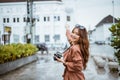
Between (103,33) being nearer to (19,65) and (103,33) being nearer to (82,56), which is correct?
(19,65)

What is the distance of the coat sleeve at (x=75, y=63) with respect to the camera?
467cm

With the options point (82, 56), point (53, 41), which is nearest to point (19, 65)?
point (82, 56)

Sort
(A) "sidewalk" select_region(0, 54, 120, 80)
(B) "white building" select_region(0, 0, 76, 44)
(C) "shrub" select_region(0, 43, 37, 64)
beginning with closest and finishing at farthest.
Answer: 1. (A) "sidewalk" select_region(0, 54, 120, 80)
2. (C) "shrub" select_region(0, 43, 37, 64)
3. (B) "white building" select_region(0, 0, 76, 44)

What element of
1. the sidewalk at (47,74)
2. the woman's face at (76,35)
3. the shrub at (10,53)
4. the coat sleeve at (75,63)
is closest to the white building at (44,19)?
the shrub at (10,53)

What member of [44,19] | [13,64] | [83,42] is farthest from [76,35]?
[44,19]

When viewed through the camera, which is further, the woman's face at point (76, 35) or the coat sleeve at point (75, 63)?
the woman's face at point (76, 35)

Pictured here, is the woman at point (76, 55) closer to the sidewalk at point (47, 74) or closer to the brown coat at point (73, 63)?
the brown coat at point (73, 63)

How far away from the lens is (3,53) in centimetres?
1568

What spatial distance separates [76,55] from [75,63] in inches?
4.6

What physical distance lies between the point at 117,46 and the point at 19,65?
10126 millimetres

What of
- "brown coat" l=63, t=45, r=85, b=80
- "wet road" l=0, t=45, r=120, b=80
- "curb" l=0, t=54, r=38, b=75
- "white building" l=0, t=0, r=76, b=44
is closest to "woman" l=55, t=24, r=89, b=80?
"brown coat" l=63, t=45, r=85, b=80

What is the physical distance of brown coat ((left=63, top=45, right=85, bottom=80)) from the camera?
4676mm

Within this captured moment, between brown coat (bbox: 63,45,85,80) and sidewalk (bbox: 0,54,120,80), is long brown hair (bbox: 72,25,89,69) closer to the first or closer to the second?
brown coat (bbox: 63,45,85,80)

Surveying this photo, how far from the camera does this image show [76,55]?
4691mm
